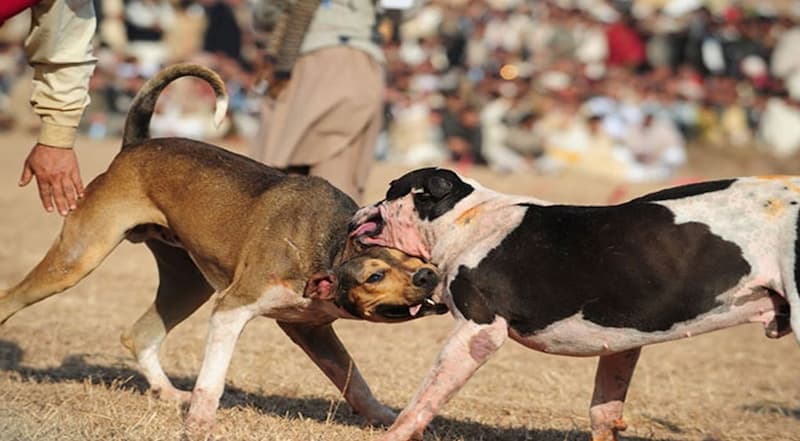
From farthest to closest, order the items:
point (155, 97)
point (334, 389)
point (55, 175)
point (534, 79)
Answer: point (534, 79) → point (334, 389) → point (155, 97) → point (55, 175)

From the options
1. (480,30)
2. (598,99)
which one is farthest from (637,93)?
(480,30)

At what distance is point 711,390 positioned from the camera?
27.6 ft

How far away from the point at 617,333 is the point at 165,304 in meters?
3.03

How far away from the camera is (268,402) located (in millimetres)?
7086

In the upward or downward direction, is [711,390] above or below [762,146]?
above

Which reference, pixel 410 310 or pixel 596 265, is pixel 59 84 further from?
pixel 596 265

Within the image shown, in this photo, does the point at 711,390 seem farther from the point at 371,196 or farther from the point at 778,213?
the point at 371,196

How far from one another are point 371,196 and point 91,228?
32.6 feet

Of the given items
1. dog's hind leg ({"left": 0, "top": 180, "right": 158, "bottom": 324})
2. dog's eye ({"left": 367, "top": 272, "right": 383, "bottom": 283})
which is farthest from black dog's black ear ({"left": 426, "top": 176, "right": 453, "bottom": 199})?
dog's hind leg ({"left": 0, "top": 180, "right": 158, "bottom": 324})

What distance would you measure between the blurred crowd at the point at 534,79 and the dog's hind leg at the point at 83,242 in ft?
46.5

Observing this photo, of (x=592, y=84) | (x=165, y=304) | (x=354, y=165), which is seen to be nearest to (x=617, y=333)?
(x=165, y=304)

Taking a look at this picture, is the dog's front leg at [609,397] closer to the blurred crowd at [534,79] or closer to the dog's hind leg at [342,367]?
the dog's hind leg at [342,367]

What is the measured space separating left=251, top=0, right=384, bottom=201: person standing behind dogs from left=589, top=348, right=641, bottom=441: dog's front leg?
282 cm

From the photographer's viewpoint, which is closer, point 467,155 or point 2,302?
point 2,302
